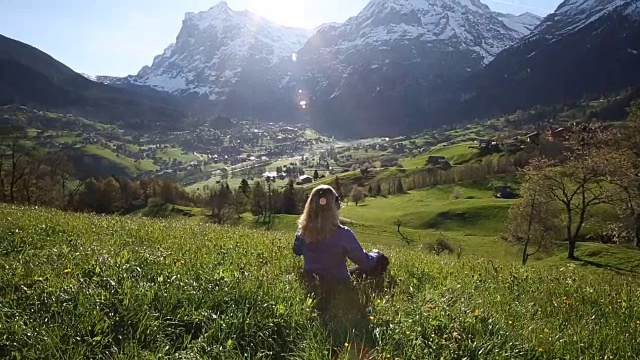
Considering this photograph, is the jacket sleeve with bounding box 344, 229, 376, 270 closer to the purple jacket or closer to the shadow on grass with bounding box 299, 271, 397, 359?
the purple jacket

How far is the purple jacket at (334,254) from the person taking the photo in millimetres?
8250

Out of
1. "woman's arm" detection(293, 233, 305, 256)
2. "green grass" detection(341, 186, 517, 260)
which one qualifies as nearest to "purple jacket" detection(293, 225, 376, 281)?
"woman's arm" detection(293, 233, 305, 256)

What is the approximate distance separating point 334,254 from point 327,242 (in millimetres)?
257

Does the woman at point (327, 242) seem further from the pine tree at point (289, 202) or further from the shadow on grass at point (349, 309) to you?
the pine tree at point (289, 202)

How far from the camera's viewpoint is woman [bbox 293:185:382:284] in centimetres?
830

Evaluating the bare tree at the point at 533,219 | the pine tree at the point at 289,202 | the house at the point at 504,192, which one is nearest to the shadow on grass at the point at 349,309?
the bare tree at the point at 533,219

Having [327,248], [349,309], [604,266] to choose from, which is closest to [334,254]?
[327,248]

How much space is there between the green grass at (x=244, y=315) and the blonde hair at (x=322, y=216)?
1.01 meters

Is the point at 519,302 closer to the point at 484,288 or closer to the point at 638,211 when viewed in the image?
the point at 484,288

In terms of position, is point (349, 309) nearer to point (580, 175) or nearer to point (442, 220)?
point (580, 175)

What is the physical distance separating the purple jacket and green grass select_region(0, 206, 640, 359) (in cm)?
64

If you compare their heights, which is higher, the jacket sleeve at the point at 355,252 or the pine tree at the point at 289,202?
the jacket sleeve at the point at 355,252

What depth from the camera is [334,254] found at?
8.41 metres

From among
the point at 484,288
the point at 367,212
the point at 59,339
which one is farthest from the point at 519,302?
the point at 367,212
